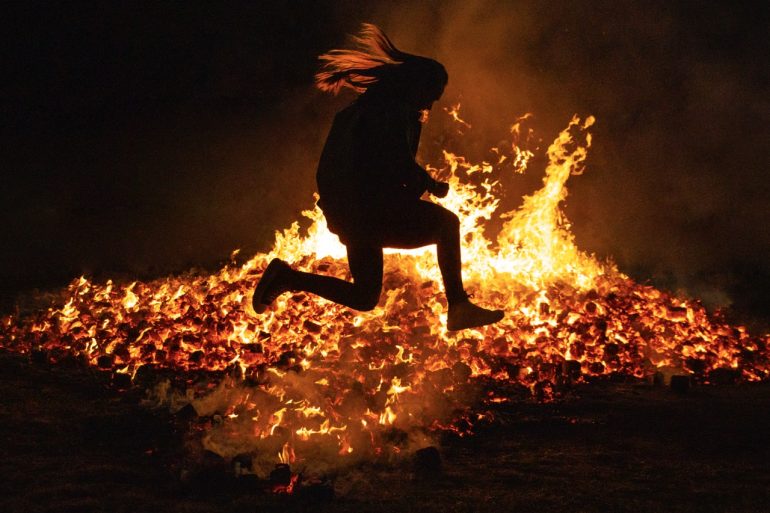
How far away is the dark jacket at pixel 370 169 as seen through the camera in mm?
3904

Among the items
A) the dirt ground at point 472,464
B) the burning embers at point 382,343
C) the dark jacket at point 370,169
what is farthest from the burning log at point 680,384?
the dark jacket at point 370,169

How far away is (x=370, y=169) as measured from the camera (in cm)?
392

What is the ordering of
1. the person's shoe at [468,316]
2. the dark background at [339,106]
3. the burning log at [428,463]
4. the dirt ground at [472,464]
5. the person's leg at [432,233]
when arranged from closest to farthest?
the dirt ground at [472,464]
the burning log at [428,463]
the person's leg at [432,233]
the person's shoe at [468,316]
the dark background at [339,106]

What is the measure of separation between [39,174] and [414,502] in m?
10.0

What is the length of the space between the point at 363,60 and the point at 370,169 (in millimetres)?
1017

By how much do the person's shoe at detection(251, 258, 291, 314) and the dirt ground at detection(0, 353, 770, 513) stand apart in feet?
3.26

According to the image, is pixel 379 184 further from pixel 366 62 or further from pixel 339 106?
pixel 339 106

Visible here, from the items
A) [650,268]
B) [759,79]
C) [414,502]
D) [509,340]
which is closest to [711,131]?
[759,79]

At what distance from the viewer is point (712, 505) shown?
3162 millimetres

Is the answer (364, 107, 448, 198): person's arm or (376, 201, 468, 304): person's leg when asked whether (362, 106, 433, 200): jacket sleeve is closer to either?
(364, 107, 448, 198): person's arm

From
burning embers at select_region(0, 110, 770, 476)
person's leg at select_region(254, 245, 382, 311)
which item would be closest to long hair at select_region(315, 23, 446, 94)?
person's leg at select_region(254, 245, 382, 311)

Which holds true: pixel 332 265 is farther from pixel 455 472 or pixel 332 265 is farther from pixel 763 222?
pixel 763 222

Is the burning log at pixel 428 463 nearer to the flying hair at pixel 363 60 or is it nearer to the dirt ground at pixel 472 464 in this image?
the dirt ground at pixel 472 464

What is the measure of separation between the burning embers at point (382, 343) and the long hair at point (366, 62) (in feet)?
7.42
